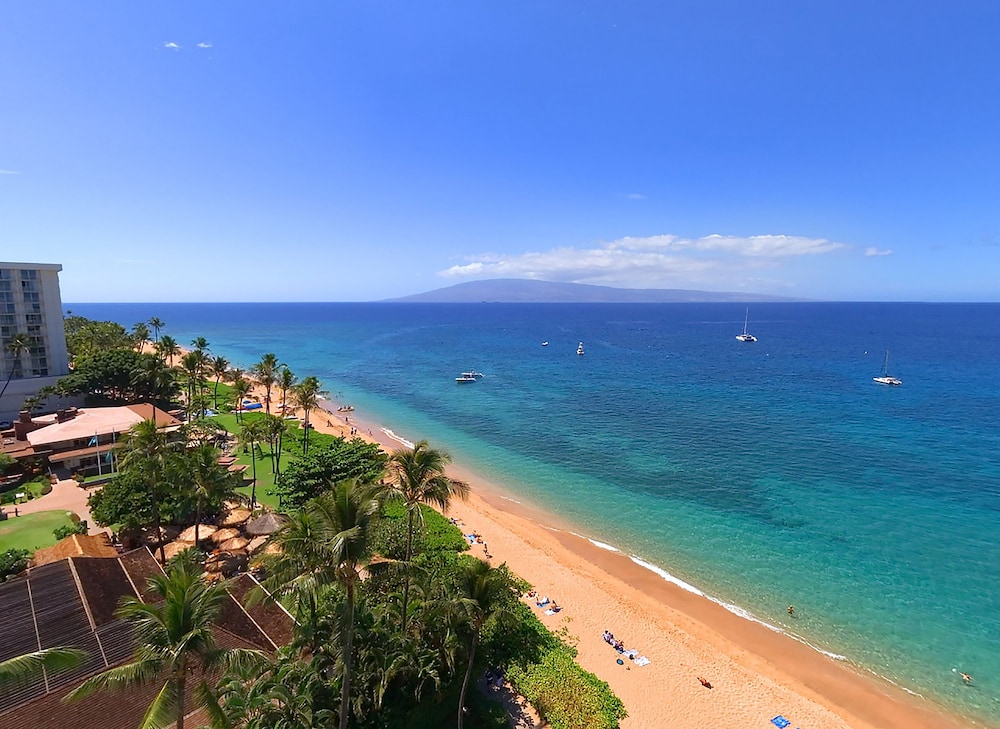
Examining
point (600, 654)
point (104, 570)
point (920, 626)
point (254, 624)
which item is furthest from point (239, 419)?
point (920, 626)

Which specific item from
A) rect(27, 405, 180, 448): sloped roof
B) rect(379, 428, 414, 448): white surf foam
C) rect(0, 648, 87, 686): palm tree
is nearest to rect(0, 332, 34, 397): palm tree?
rect(27, 405, 180, 448): sloped roof

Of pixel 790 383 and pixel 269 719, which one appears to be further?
pixel 790 383

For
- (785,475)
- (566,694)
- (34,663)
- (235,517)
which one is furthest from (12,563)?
(785,475)

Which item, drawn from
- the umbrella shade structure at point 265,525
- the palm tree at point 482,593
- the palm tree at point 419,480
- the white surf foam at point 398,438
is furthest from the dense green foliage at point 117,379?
the palm tree at point 482,593

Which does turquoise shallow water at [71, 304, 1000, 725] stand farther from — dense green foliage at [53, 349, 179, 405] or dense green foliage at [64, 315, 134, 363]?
dense green foliage at [64, 315, 134, 363]

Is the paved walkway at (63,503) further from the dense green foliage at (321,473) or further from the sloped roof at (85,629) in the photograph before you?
the sloped roof at (85,629)

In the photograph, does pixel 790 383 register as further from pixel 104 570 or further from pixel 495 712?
pixel 104 570
